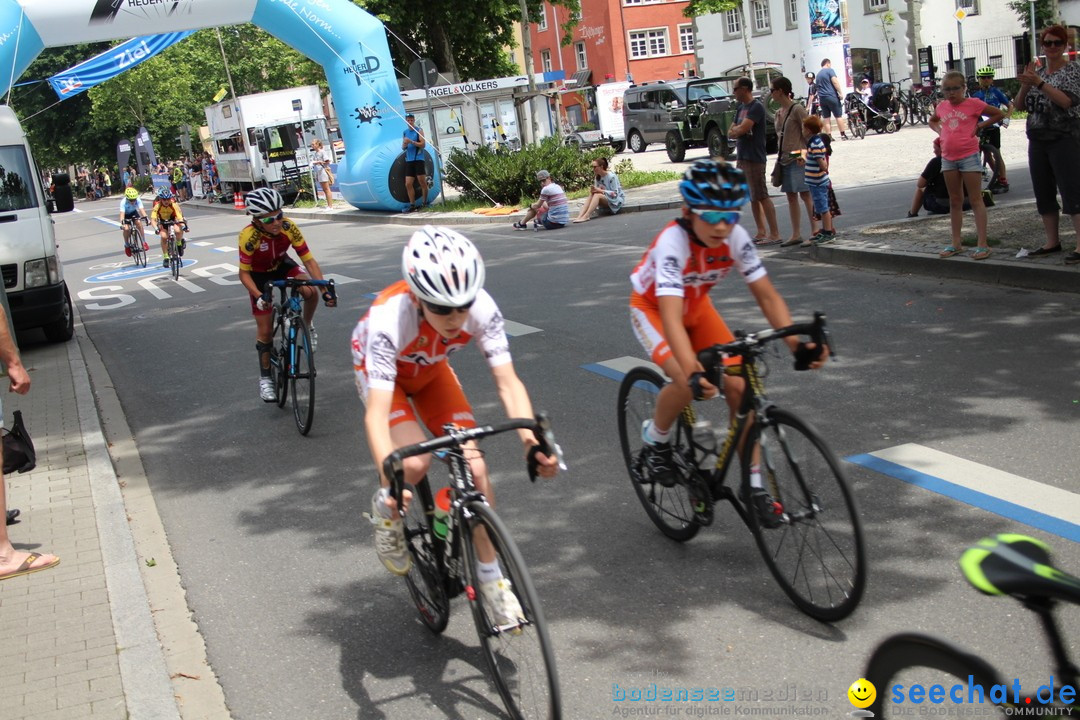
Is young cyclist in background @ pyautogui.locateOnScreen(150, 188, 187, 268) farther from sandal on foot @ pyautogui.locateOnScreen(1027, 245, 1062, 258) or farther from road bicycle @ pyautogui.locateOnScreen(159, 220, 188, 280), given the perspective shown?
sandal on foot @ pyautogui.locateOnScreen(1027, 245, 1062, 258)

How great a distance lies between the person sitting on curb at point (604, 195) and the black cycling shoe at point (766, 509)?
16.3 m

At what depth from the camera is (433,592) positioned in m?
4.42

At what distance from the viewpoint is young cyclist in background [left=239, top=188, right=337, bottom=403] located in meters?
8.25

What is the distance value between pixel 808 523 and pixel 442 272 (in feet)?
5.67

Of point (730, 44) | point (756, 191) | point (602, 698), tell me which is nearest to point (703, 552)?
point (602, 698)

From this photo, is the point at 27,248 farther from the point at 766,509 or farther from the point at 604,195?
the point at 766,509

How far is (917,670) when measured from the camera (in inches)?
104

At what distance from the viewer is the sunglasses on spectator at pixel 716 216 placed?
14.5ft

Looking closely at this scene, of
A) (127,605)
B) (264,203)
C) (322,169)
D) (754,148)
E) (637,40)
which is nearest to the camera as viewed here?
(127,605)

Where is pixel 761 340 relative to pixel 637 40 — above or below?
below

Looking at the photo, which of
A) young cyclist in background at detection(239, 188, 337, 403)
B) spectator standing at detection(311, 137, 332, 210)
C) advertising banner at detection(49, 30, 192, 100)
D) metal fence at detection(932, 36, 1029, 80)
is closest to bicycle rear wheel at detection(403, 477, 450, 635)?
young cyclist in background at detection(239, 188, 337, 403)

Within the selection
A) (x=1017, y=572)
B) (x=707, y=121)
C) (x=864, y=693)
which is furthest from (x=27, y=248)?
(x=707, y=121)

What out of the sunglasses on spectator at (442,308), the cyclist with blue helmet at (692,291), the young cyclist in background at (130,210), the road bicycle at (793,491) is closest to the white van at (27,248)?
the young cyclist in background at (130,210)

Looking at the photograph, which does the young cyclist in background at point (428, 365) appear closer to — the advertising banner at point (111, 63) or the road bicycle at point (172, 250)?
the road bicycle at point (172, 250)
